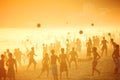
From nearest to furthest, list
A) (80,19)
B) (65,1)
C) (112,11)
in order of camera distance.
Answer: (80,19) → (112,11) → (65,1)

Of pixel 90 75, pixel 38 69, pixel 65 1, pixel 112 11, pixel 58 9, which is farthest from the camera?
pixel 65 1

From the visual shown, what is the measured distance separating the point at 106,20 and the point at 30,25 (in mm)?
31478

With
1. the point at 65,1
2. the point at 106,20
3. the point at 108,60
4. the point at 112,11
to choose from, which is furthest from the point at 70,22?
the point at 108,60

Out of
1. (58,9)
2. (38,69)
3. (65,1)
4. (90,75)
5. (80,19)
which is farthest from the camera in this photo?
(65,1)

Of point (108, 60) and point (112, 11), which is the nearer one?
point (108, 60)

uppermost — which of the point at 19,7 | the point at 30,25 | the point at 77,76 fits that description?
the point at 19,7

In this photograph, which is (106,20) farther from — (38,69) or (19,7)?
(38,69)

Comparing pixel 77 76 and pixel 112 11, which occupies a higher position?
pixel 112 11

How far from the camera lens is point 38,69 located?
20.9 m

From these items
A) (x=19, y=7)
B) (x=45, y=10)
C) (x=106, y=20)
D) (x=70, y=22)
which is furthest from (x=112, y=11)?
(x=19, y=7)

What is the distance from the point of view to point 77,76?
17328mm

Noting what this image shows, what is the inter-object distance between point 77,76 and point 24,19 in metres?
124

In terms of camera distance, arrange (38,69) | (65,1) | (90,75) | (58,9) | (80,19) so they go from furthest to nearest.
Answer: (65,1), (58,9), (80,19), (38,69), (90,75)

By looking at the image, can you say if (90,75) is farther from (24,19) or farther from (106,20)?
(24,19)
